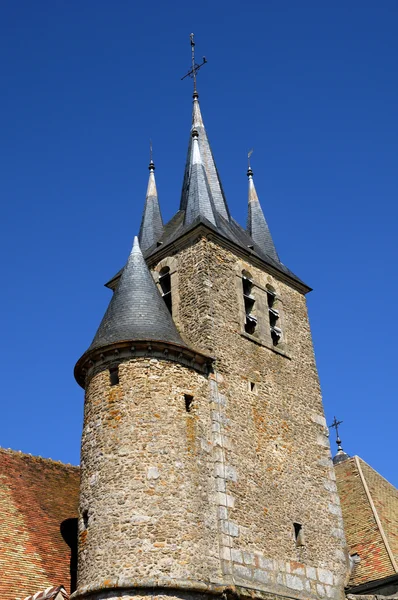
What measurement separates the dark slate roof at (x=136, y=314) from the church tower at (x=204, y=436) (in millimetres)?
36

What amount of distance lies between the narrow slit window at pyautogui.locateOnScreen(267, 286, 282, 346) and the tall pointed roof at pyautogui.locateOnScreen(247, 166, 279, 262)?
1.68 m

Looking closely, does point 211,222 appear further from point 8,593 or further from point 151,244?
point 8,593

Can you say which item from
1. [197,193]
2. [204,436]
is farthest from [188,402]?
[197,193]

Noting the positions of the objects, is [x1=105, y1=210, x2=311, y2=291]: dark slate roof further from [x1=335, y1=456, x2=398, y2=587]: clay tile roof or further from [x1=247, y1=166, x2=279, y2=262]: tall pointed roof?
[x1=335, y1=456, x2=398, y2=587]: clay tile roof

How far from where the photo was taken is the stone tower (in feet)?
40.9

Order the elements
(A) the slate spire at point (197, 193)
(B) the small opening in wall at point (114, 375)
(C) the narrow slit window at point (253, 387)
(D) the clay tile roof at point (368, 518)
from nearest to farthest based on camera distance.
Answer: (B) the small opening in wall at point (114, 375) → (C) the narrow slit window at point (253, 387) → (D) the clay tile roof at point (368, 518) → (A) the slate spire at point (197, 193)

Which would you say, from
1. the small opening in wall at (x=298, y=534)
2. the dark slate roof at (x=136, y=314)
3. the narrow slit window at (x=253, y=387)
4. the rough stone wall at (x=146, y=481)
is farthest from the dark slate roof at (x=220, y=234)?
the small opening in wall at (x=298, y=534)

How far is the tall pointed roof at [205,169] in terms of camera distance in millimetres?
20016

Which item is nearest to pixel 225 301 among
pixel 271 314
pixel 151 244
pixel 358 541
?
pixel 271 314

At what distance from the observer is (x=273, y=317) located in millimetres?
17953

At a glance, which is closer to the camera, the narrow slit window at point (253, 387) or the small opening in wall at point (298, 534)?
the small opening in wall at point (298, 534)

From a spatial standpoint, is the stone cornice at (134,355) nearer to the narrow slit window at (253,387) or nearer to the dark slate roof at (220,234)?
the narrow slit window at (253,387)

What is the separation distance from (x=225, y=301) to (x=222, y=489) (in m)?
4.22

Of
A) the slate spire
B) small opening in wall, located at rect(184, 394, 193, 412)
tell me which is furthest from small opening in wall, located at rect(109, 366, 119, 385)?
the slate spire
